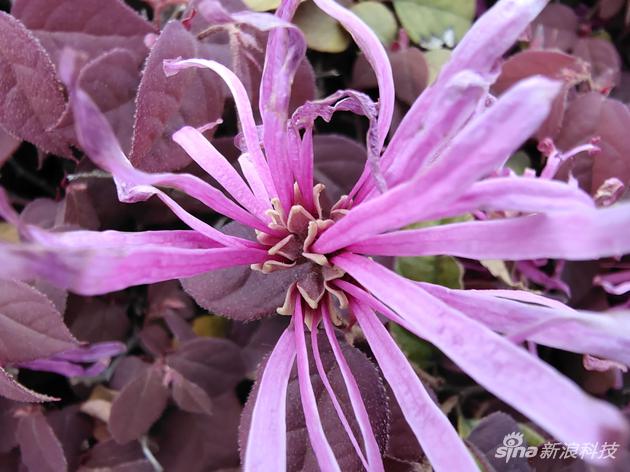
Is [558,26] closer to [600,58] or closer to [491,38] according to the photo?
[600,58]

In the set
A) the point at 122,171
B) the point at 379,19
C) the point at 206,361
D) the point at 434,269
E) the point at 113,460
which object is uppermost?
the point at 379,19

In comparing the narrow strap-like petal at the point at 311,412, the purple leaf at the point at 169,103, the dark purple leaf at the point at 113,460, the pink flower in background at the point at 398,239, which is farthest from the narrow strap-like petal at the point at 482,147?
the dark purple leaf at the point at 113,460

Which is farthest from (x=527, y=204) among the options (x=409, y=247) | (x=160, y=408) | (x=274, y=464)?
(x=160, y=408)

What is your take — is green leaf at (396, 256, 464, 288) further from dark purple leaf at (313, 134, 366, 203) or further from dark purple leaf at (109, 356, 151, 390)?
dark purple leaf at (109, 356, 151, 390)

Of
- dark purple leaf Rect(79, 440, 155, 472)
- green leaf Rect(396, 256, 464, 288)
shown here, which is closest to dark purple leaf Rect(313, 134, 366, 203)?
green leaf Rect(396, 256, 464, 288)

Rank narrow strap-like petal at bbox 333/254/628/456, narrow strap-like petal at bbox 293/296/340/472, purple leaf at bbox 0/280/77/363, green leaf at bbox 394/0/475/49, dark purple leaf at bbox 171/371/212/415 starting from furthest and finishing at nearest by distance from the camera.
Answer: green leaf at bbox 394/0/475/49 → dark purple leaf at bbox 171/371/212/415 → purple leaf at bbox 0/280/77/363 → narrow strap-like petal at bbox 293/296/340/472 → narrow strap-like petal at bbox 333/254/628/456

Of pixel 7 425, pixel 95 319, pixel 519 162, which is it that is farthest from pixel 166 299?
pixel 519 162
